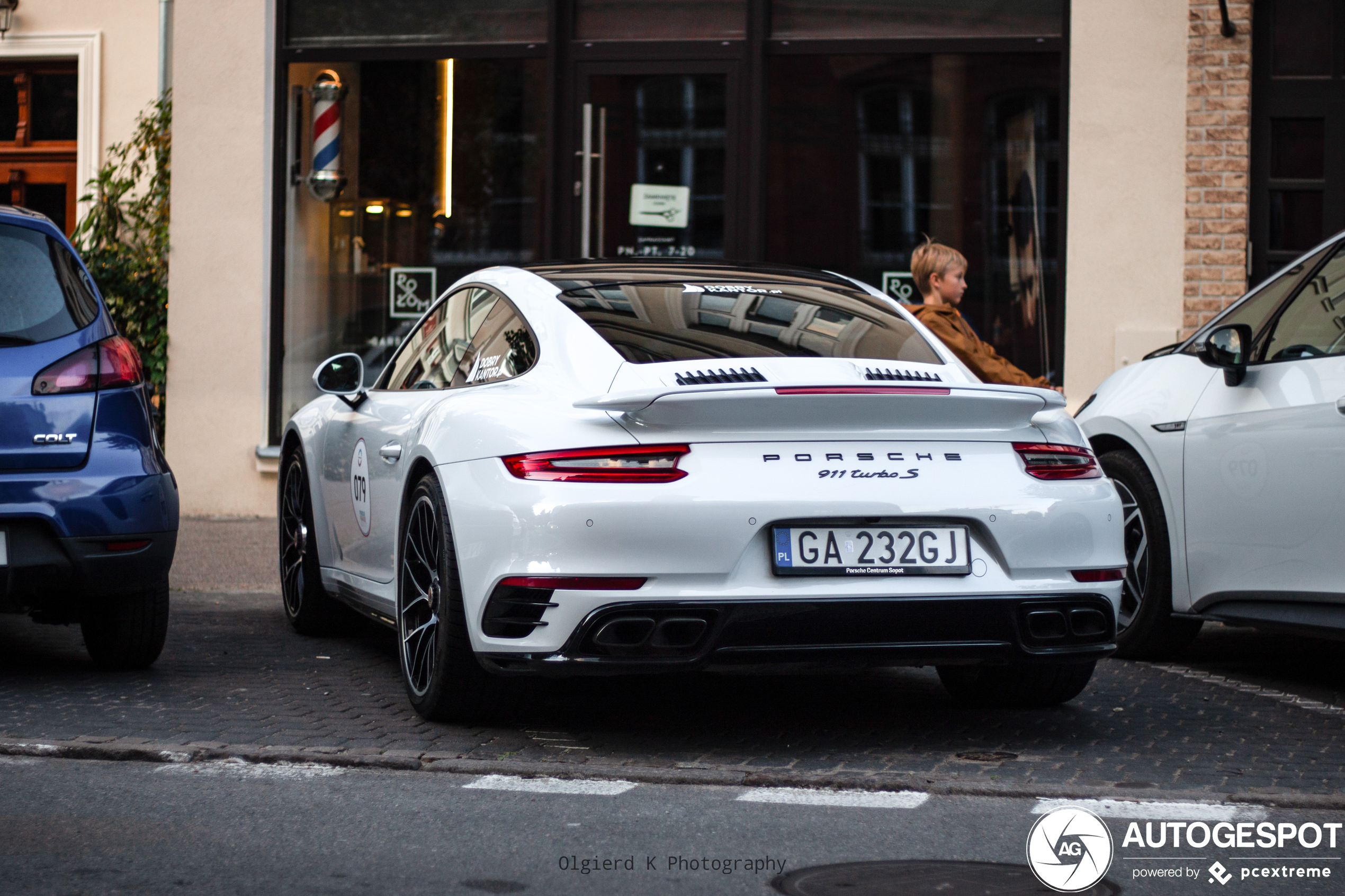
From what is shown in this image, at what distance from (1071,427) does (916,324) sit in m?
0.68

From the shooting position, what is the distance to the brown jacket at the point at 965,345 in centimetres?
712

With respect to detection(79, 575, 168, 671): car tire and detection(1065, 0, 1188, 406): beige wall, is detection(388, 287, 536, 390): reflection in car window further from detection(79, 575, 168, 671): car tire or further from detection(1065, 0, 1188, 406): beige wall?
detection(1065, 0, 1188, 406): beige wall

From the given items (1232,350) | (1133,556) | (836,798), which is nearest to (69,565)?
(836,798)

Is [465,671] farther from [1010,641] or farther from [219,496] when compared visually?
[219,496]

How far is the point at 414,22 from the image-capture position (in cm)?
1153

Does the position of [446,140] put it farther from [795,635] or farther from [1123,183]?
[795,635]

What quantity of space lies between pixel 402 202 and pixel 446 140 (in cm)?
51

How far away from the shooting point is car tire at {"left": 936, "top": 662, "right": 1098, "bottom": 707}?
518 cm

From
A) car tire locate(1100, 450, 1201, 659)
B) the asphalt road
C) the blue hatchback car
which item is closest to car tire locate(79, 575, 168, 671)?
the blue hatchback car

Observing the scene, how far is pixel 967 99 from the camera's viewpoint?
431 inches

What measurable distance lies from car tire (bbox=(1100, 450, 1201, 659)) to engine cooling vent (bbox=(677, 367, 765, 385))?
2.18 metres

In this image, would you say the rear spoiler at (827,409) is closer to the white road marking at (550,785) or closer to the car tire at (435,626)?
the car tire at (435,626)

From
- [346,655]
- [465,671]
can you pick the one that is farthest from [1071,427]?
[346,655]

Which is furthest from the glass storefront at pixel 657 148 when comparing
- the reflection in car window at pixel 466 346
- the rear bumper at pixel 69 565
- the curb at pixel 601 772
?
the curb at pixel 601 772
